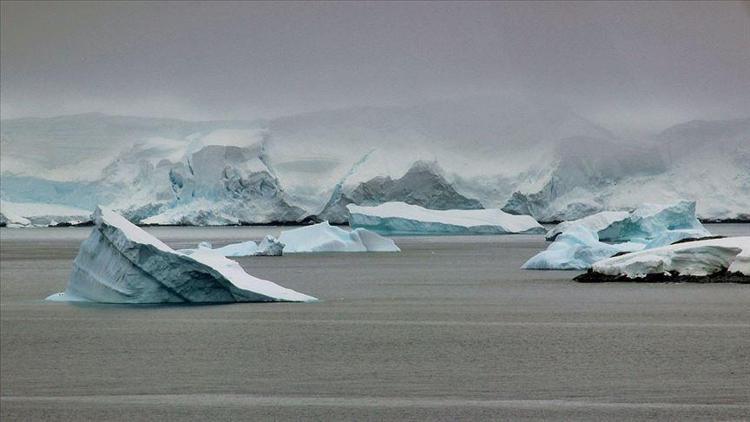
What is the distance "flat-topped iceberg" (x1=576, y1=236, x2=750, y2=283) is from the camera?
22875 millimetres

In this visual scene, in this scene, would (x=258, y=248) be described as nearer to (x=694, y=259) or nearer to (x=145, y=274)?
(x=694, y=259)

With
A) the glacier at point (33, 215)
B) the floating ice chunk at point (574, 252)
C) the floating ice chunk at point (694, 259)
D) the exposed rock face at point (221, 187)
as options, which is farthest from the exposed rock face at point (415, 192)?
the floating ice chunk at point (694, 259)

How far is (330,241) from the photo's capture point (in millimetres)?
45969

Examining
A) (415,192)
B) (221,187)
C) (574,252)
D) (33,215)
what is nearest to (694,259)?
(574,252)

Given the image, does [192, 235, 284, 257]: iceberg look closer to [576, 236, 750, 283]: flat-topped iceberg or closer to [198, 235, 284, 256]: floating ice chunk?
[198, 235, 284, 256]: floating ice chunk

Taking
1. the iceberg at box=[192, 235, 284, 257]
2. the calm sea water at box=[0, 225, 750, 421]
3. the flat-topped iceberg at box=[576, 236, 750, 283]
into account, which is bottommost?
the calm sea water at box=[0, 225, 750, 421]

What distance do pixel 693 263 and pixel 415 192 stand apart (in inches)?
2033

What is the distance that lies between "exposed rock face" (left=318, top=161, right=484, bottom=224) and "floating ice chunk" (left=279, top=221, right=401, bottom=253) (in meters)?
27.1

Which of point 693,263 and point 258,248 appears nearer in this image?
point 693,263

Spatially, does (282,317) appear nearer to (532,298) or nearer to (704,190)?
(532,298)

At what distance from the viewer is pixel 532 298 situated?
21.2 m

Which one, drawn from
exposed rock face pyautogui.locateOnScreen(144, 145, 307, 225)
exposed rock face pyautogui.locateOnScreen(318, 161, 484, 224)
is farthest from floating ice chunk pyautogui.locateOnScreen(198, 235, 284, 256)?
exposed rock face pyautogui.locateOnScreen(318, 161, 484, 224)

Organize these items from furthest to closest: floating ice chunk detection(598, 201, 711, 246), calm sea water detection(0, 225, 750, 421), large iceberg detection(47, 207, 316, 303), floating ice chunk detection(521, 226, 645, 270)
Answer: floating ice chunk detection(598, 201, 711, 246), floating ice chunk detection(521, 226, 645, 270), large iceberg detection(47, 207, 316, 303), calm sea water detection(0, 225, 750, 421)

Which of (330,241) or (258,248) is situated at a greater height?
(330,241)
